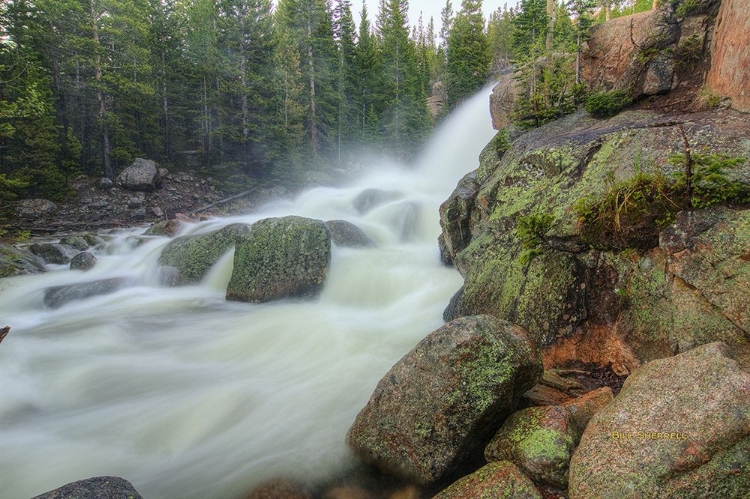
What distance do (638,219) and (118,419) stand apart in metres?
7.16

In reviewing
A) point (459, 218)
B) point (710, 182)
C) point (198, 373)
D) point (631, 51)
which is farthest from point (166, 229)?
point (710, 182)

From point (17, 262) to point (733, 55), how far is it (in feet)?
58.2

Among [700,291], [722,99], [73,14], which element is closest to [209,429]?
[700,291]

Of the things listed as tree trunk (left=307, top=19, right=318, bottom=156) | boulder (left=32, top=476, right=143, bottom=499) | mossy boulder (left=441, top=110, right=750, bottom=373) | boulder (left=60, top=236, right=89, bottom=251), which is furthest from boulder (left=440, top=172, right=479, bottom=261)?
tree trunk (left=307, top=19, right=318, bottom=156)

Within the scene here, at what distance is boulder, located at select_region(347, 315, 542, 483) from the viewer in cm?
349

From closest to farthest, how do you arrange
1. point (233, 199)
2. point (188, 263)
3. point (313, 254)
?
1. point (313, 254)
2. point (188, 263)
3. point (233, 199)

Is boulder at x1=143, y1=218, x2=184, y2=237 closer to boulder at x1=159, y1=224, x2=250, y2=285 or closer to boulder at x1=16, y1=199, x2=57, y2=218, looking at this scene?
boulder at x1=159, y1=224, x2=250, y2=285

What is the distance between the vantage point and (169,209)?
73.2ft

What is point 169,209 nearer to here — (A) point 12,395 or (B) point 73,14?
(B) point 73,14

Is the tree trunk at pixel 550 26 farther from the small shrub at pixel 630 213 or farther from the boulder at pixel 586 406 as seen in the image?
the boulder at pixel 586 406

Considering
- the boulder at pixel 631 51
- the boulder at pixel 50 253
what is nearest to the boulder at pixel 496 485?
the boulder at pixel 631 51

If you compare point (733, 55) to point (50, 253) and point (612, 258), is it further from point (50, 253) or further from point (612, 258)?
point (50, 253)

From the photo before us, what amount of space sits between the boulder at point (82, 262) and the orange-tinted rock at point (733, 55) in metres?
16.5

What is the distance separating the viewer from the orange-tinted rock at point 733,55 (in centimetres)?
530
